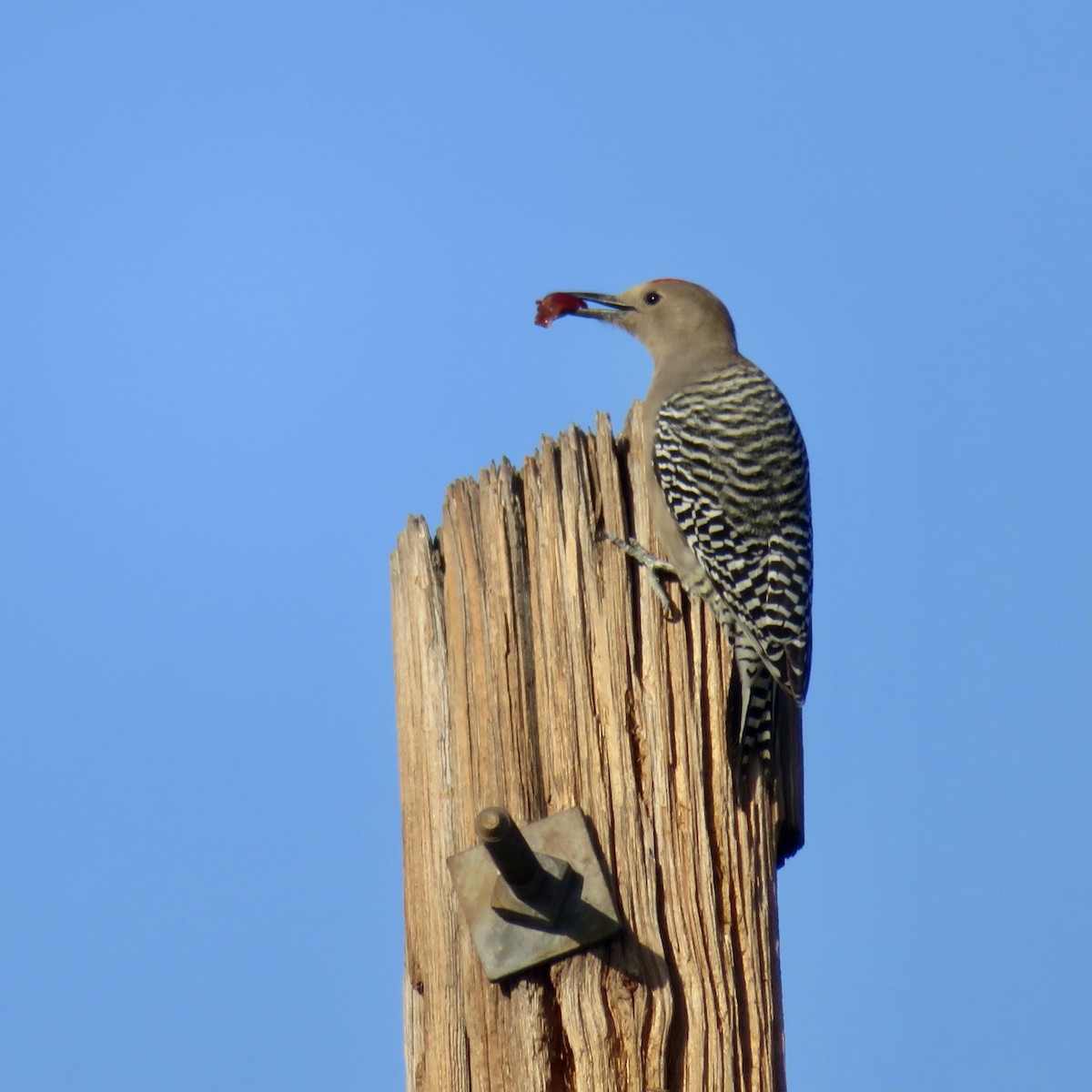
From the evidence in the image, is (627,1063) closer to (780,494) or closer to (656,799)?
(656,799)

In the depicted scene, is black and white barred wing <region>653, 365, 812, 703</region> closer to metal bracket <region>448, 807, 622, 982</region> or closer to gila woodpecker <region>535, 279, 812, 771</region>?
gila woodpecker <region>535, 279, 812, 771</region>

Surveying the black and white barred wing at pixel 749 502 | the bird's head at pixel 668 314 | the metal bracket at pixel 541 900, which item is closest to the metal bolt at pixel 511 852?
the metal bracket at pixel 541 900

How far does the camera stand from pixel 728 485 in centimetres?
518

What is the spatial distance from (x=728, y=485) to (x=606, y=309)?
1809mm

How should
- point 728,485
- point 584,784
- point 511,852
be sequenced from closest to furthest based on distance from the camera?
point 511,852, point 584,784, point 728,485

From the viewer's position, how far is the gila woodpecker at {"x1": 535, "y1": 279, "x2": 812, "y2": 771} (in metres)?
4.05

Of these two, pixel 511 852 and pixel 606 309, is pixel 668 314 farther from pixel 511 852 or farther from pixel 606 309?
pixel 511 852

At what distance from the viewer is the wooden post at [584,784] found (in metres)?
3.28

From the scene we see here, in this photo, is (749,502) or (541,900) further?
(749,502)

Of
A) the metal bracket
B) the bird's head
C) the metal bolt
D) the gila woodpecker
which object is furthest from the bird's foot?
the bird's head

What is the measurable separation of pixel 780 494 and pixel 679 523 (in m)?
0.85

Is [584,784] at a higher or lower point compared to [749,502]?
lower

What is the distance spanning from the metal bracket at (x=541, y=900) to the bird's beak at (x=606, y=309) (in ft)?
11.8

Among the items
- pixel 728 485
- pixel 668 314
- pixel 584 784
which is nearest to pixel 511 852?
pixel 584 784
